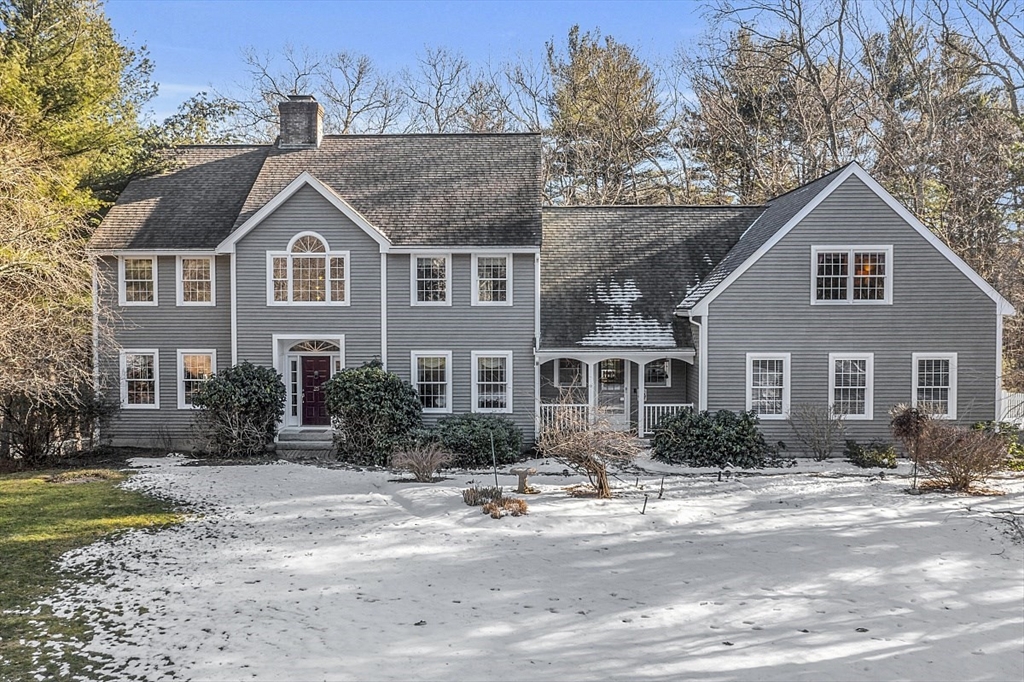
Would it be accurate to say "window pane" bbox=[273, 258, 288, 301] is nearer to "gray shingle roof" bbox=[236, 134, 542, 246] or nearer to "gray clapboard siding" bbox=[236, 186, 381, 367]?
"gray clapboard siding" bbox=[236, 186, 381, 367]

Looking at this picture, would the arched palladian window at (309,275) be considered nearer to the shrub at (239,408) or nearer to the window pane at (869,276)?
the shrub at (239,408)

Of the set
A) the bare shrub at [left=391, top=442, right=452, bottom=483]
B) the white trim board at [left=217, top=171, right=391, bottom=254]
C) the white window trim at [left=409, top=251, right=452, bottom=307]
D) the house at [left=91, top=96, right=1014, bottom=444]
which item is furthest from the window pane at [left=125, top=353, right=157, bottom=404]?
the bare shrub at [left=391, top=442, right=452, bottom=483]

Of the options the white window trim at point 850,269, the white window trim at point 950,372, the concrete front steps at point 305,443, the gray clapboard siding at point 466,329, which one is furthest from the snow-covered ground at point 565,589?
the white window trim at point 850,269

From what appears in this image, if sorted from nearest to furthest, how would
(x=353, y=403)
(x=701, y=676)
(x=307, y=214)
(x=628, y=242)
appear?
(x=701, y=676) < (x=353, y=403) < (x=307, y=214) < (x=628, y=242)

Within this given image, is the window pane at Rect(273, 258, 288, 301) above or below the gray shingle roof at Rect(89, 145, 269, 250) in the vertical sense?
below

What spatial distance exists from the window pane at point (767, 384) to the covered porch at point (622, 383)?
1.75m

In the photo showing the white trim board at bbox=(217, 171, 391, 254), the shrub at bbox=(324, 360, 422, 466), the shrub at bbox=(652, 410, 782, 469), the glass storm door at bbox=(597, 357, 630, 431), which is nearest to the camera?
the shrub at bbox=(652, 410, 782, 469)

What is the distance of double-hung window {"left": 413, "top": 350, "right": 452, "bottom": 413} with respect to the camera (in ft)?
66.7

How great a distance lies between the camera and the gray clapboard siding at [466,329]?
66.7 feet

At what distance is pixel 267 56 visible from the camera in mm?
38625

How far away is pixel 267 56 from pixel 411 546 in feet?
115

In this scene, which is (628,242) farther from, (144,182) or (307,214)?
(144,182)

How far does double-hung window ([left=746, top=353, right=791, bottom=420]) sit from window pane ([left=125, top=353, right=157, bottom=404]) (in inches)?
667

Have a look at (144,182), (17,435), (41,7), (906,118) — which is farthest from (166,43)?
(906,118)
